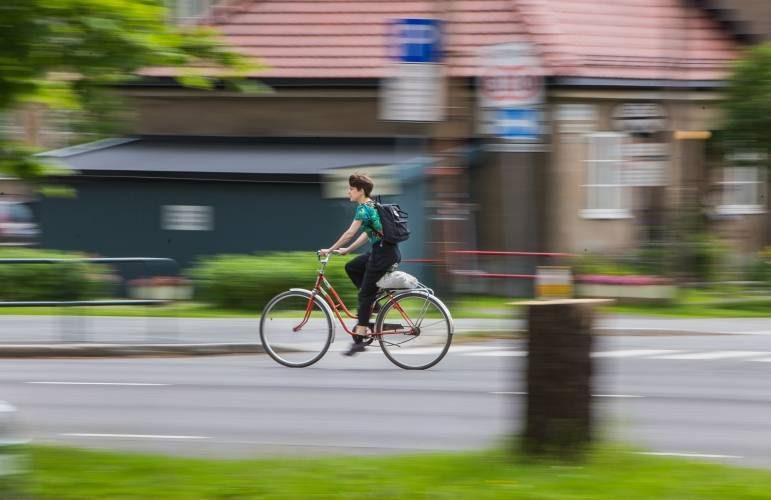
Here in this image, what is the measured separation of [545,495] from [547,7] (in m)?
20.2

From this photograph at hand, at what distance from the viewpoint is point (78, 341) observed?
15477 mm

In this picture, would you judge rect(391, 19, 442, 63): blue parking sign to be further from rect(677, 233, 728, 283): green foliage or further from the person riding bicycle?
rect(677, 233, 728, 283): green foliage

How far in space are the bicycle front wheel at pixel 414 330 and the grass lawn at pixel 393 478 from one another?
16.9 feet

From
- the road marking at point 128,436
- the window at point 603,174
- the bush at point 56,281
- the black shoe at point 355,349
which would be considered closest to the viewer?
the road marking at point 128,436

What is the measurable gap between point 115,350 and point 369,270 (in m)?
3.71

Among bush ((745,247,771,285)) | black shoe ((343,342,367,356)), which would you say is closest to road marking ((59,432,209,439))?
black shoe ((343,342,367,356))

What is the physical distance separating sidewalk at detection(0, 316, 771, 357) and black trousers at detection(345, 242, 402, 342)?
939mm

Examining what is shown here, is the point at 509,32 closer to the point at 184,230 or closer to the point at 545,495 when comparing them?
the point at 184,230

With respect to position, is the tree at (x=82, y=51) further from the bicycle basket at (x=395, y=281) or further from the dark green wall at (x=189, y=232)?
the dark green wall at (x=189, y=232)

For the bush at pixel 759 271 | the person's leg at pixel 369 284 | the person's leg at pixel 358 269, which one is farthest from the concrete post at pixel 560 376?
the bush at pixel 759 271

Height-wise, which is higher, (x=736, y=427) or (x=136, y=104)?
(x=136, y=104)

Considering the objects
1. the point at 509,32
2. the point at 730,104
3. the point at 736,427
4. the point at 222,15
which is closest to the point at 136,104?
the point at 222,15

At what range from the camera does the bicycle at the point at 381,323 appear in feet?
41.6

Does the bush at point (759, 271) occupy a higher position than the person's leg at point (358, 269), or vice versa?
the person's leg at point (358, 269)
